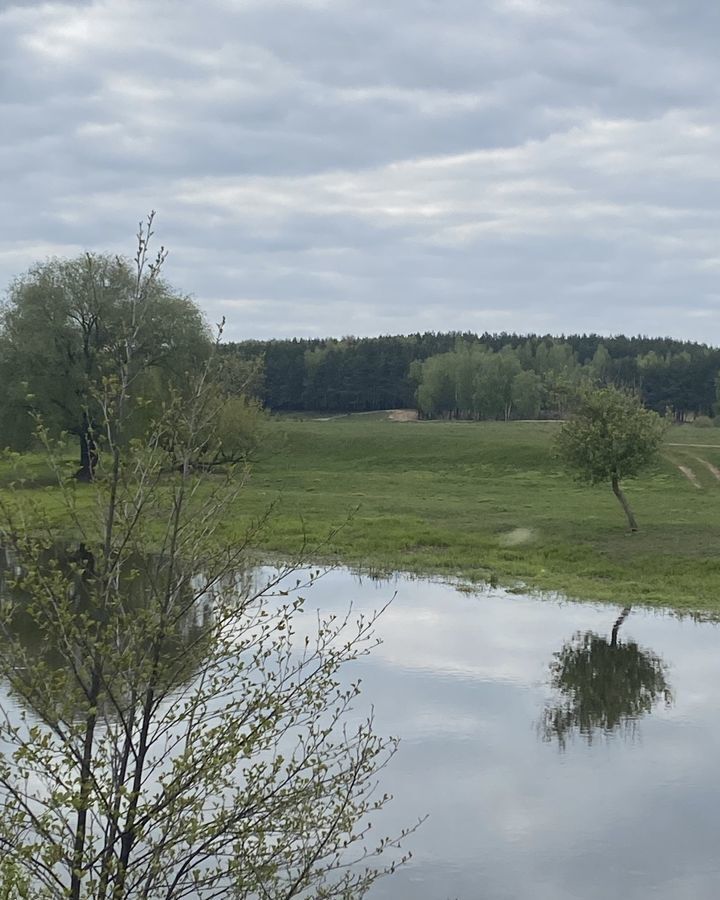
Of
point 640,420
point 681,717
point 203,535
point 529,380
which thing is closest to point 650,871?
point 681,717

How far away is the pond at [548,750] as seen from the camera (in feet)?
Result: 46.8

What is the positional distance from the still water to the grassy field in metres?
4.62

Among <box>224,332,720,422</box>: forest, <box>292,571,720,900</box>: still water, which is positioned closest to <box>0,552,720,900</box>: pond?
<box>292,571,720,900</box>: still water

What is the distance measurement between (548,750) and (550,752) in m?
0.11

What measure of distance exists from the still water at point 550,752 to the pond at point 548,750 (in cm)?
3

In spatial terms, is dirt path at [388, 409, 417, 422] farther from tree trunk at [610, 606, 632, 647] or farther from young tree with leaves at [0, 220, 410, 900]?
young tree with leaves at [0, 220, 410, 900]

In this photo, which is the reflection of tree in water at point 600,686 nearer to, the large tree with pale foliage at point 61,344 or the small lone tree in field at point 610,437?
the small lone tree in field at point 610,437

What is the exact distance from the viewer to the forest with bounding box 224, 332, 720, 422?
479ft

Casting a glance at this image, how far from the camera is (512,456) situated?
71.1m

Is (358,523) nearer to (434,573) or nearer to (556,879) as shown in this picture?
(434,573)

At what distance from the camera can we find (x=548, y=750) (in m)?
18.6

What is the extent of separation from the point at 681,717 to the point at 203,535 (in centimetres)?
1384

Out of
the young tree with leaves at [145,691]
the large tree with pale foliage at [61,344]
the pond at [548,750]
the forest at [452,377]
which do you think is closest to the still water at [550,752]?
the pond at [548,750]

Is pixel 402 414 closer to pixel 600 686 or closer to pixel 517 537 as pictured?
pixel 517 537
